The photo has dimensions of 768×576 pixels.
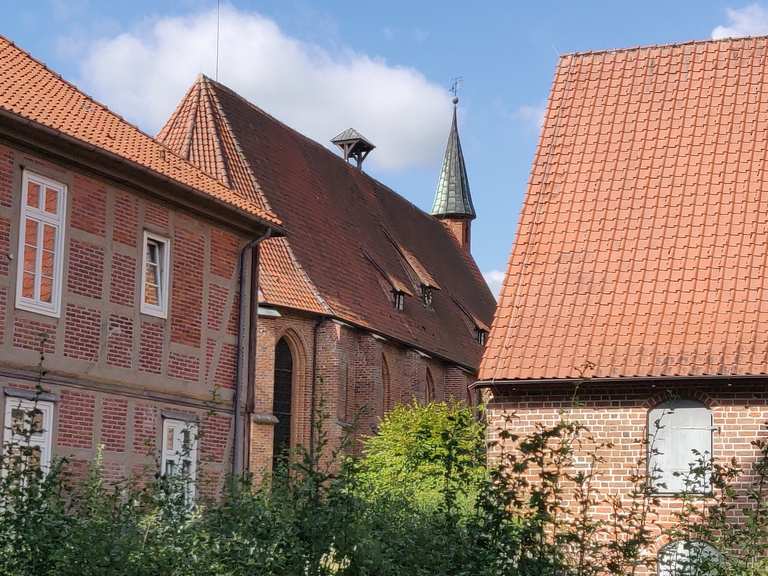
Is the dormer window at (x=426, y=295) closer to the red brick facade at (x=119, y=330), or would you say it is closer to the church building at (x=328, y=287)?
the church building at (x=328, y=287)

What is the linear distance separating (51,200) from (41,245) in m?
0.59

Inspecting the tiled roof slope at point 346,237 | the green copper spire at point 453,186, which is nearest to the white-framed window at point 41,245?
the tiled roof slope at point 346,237

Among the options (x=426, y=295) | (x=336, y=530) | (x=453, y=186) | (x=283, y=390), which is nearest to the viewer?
(x=336, y=530)

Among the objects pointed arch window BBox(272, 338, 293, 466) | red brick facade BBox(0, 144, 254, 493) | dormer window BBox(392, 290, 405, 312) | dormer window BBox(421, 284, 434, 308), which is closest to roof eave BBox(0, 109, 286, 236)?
red brick facade BBox(0, 144, 254, 493)

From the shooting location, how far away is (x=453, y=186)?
5275cm

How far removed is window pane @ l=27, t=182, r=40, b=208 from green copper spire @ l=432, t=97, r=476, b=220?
36.9 metres

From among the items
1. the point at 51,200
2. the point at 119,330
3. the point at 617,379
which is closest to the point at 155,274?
the point at 119,330

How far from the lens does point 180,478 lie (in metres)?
8.38

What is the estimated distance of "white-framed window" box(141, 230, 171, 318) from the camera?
16922 millimetres

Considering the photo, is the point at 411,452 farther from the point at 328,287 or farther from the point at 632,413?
the point at 632,413

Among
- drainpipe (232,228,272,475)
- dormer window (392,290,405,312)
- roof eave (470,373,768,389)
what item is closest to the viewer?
roof eave (470,373,768,389)

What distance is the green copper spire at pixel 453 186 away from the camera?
5156 centimetres

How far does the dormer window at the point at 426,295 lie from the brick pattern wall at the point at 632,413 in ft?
70.7

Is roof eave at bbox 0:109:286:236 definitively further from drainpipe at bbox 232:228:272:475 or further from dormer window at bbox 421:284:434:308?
dormer window at bbox 421:284:434:308
